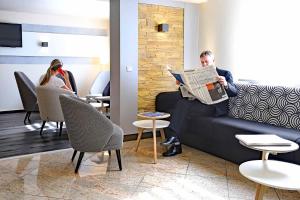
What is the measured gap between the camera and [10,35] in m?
6.66

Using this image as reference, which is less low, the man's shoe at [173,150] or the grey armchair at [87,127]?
the grey armchair at [87,127]

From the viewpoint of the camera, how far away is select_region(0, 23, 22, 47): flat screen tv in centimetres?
659

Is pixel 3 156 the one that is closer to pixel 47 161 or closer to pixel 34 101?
pixel 47 161

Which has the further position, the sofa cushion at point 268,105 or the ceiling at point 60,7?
the ceiling at point 60,7

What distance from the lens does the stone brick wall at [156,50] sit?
4617mm

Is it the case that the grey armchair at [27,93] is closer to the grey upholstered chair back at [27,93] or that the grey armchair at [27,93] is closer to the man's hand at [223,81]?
the grey upholstered chair back at [27,93]

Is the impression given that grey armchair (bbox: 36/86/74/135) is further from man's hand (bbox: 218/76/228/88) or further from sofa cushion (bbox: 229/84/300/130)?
sofa cushion (bbox: 229/84/300/130)

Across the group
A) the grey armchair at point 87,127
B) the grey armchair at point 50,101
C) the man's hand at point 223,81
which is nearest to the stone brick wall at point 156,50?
the grey armchair at point 50,101

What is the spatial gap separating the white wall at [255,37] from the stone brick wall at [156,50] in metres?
0.50

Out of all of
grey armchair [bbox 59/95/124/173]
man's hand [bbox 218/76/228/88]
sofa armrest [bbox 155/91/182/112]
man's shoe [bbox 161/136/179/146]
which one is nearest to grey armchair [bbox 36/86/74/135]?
sofa armrest [bbox 155/91/182/112]

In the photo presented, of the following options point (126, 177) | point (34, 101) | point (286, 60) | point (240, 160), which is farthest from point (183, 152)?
point (34, 101)

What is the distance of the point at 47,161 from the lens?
354cm

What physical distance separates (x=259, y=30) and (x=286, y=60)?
24.1 inches

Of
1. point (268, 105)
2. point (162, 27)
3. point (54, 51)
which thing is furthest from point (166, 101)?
point (54, 51)
